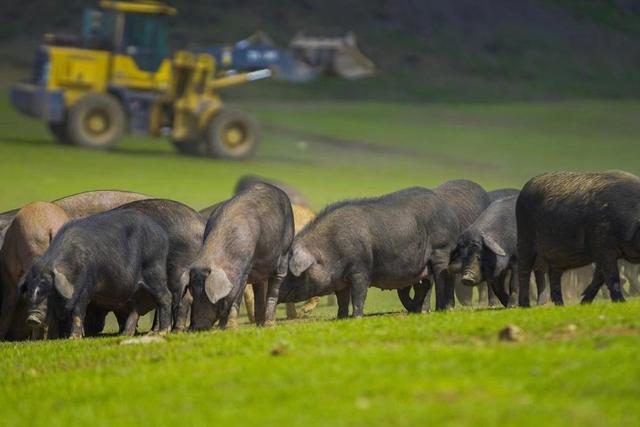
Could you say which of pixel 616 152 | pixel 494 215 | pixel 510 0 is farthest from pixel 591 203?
pixel 510 0

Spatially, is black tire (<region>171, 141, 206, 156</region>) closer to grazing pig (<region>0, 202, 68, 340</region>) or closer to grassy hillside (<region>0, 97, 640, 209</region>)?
grassy hillside (<region>0, 97, 640, 209</region>)

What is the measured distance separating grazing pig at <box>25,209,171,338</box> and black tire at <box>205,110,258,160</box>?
2797 cm

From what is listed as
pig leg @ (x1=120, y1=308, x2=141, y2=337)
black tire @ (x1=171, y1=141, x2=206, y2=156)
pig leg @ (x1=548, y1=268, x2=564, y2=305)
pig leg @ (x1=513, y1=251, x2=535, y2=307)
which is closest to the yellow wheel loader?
black tire @ (x1=171, y1=141, x2=206, y2=156)

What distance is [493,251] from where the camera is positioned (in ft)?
59.0

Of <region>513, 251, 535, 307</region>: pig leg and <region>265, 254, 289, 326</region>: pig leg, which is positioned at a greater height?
<region>513, 251, 535, 307</region>: pig leg

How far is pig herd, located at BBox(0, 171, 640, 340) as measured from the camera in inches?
621

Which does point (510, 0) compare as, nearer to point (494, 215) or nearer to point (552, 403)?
point (494, 215)

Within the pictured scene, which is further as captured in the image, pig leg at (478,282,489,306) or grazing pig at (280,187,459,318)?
pig leg at (478,282,489,306)

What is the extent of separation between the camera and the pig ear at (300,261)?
672 inches

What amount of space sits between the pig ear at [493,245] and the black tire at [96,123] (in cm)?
2652

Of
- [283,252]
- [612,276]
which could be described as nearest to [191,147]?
[283,252]

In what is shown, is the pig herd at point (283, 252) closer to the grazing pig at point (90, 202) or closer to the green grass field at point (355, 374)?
the grazing pig at point (90, 202)

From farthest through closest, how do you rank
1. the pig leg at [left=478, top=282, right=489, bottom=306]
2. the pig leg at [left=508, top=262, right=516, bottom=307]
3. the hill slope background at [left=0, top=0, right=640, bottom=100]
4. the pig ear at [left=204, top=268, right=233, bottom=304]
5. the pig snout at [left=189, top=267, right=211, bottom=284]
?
the hill slope background at [left=0, top=0, right=640, bottom=100] < the pig leg at [left=478, top=282, right=489, bottom=306] < the pig leg at [left=508, top=262, right=516, bottom=307] < the pig snout at [left=189, top=267, right=211, bottom=284] < the pig ear at [left=204, top=268, right=233, bottom=304]

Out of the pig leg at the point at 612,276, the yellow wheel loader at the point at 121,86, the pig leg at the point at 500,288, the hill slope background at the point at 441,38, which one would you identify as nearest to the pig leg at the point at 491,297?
the pig leg at the point at 500,288
